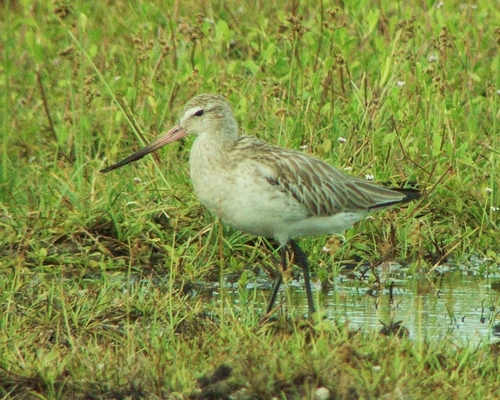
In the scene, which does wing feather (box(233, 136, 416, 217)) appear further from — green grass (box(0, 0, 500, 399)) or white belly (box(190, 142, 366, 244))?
green grass (box(0, 0, 500, 399))

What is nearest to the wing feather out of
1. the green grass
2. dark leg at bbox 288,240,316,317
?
dark leg at bbox 288,240,316,317

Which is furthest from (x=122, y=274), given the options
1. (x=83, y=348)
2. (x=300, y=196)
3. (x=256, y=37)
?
(x=256, y=37)

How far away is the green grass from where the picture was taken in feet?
16.9

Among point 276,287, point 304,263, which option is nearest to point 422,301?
point 304,263

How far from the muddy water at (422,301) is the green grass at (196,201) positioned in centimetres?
17

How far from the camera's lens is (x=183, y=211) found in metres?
7.74

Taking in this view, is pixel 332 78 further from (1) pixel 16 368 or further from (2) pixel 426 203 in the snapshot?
(1) pixel 16 368

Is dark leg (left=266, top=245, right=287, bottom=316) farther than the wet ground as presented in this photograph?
Yes

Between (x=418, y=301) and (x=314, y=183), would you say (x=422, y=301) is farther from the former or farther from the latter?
(x=314, y=183)

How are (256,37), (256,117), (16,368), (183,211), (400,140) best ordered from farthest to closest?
→ 1. (256,37)
2. (256,117)
3. (400,140)
4. (183,211)
5. (16,368)

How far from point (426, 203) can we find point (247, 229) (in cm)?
190

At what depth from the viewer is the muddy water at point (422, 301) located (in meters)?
6.24

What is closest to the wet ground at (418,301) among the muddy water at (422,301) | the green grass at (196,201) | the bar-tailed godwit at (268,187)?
the muddy water at (422,301)

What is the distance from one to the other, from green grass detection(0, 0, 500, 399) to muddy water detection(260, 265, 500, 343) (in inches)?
6.8
